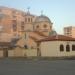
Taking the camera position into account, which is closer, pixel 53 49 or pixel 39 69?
pixel 39 69

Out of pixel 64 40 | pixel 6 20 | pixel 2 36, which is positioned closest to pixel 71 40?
pixel 64 40

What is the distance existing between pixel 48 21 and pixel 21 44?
1124cm

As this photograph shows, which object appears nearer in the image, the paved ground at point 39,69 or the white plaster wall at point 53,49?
the paved ground at point 39,69

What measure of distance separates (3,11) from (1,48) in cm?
6109

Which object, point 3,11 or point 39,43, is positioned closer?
point 39,43

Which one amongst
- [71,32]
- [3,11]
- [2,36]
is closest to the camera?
[2,36]

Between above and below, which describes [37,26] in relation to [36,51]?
above

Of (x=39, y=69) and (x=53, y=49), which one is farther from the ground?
(x=39, y=69)

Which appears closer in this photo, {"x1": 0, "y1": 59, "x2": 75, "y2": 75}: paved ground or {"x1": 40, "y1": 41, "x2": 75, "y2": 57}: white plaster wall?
{"x1": 0, "y1": 59, "x2": 75, "y2": 75}: paved ground

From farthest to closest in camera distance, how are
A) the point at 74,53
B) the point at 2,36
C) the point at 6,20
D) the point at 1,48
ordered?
the point at 6,20 < the point at 2,36 < the point at 1,48 < the point at 74,53

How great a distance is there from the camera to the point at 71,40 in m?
63.7

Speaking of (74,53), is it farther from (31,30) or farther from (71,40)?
(31,30)

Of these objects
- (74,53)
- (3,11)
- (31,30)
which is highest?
(3,11)

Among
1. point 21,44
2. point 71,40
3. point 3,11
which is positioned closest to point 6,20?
point 3,11
